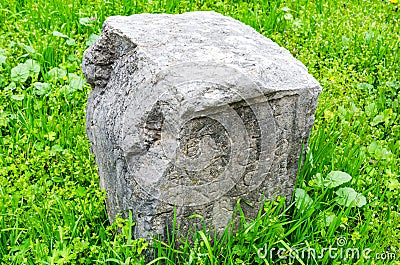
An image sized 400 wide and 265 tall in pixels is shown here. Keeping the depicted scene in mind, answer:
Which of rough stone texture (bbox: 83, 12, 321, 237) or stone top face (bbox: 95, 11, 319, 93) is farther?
stone top face (bbox: 95, 11, 319, 93)

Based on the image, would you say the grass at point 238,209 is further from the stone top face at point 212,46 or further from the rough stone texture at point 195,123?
the stone top face at point 212,46

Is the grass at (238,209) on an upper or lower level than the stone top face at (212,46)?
lower

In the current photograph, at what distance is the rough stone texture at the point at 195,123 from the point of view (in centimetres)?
231

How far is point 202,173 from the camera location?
2406mm

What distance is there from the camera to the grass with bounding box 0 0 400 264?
8.37 ft

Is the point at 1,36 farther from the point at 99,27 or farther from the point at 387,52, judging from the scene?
the point at 387,52

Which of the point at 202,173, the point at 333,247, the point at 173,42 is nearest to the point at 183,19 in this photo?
the point at 173,42

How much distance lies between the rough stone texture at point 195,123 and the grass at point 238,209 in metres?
0.14

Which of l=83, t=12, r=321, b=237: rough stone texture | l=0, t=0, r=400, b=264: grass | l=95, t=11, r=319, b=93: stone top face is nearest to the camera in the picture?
l=83, t=12, r=321, b=237: rough stone texture

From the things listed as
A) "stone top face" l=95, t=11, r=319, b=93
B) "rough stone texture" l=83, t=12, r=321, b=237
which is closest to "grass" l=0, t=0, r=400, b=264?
"rough stone texture" l=83, t=12, r=321, b=237

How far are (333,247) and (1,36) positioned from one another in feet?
9.71

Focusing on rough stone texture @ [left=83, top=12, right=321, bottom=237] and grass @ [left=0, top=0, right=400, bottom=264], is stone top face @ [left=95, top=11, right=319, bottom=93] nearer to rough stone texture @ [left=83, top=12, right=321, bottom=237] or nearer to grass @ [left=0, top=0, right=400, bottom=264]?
rough stone texture @ [left=83, top=12, right=321, bottom=237]

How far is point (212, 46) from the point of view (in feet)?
8.44

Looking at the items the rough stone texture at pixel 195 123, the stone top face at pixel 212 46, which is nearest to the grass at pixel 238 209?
the rough stone texture at pixel 195 123
